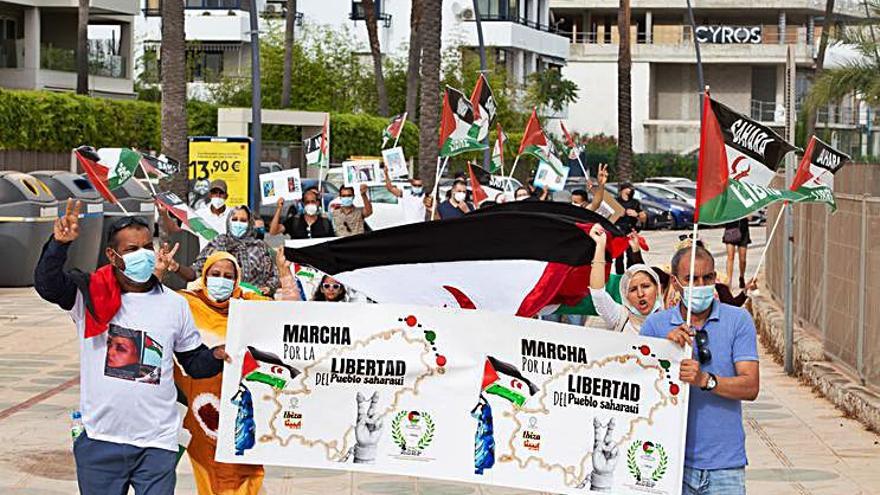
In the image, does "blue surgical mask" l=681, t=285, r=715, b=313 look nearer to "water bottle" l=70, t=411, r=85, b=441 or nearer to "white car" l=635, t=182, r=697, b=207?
"water bottle" l=70, t=411, r=85, b=441

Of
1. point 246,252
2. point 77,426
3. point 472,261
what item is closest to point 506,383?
point 77,426

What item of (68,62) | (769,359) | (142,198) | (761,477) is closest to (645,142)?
(68,62)

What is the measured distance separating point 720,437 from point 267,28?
218 feet

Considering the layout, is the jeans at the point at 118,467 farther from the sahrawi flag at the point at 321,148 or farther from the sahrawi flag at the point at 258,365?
the sahrawi flag at the point at 321,148

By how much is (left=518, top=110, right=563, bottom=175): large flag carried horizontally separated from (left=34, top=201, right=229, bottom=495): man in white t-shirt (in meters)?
19.5

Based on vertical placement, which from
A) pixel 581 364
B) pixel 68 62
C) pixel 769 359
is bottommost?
pixel 769 359

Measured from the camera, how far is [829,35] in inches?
2461

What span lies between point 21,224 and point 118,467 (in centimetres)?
1829

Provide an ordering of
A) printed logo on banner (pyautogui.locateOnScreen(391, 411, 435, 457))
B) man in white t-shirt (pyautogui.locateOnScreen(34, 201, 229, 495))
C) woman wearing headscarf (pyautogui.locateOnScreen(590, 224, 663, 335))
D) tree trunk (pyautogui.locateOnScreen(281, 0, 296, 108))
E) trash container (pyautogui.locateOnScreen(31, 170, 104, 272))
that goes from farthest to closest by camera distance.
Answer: tree trunk (pyautogui.locateOnScreen(281, 0, 296, 108)) < trash container (pyautogui.locateOnScreen(31, 170, 104, 272)) < woman wearing headscarf (pyautogui.locateOnScreen(590, 224, 663, 335)) < printed logo on banner (pyautogui.locateOnScreen(391, 411, 435, 457)) < man in white t-shirt (pyautogui.locateOnScreen(34, 201, 229, 495))

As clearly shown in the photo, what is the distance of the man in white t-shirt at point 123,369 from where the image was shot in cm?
720

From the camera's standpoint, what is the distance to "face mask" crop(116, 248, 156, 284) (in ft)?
23.6

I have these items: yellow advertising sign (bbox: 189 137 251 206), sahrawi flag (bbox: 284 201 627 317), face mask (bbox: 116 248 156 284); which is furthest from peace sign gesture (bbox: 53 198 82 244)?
yellow advertising sign (bbox: 189 137 251 206)

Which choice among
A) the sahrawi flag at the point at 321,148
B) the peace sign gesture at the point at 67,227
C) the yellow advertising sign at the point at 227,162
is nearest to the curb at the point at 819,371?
the sahrawi flag at the point at 321,148

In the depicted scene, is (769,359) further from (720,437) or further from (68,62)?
(68,62)
